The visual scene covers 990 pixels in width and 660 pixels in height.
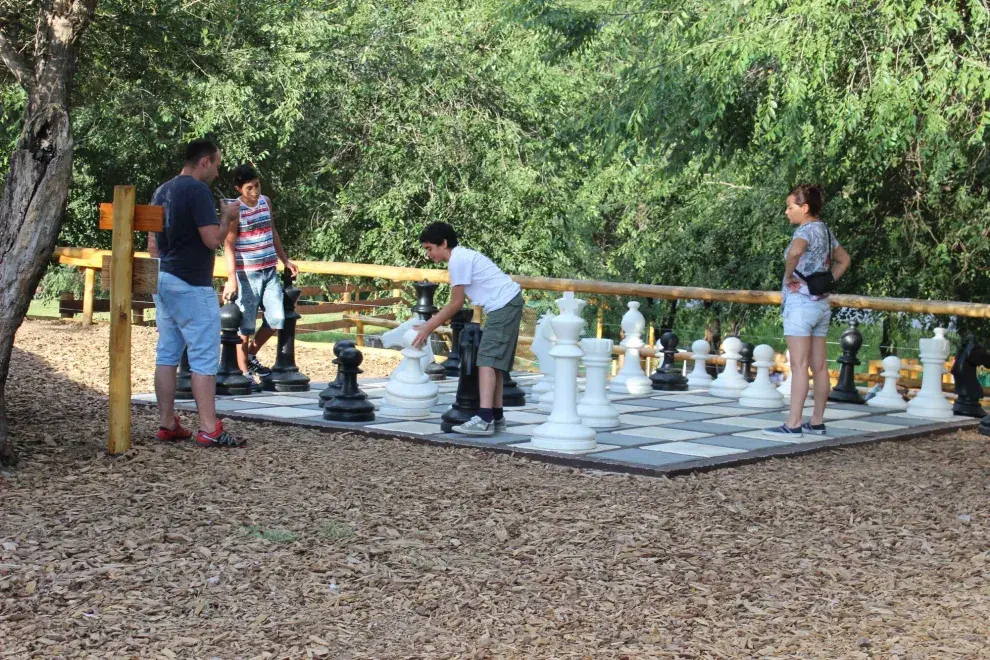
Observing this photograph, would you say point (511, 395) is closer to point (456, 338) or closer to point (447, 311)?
point (456, 338)

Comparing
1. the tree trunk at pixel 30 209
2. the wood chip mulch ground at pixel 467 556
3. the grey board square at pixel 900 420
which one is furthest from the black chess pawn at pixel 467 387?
the grey board square at pixel 900 420

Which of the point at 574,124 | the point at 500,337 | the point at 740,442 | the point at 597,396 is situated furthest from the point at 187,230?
the point at 574,124

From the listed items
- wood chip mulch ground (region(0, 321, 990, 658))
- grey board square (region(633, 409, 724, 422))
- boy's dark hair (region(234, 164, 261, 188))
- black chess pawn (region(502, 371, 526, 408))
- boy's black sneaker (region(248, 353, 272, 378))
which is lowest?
wood chip mulch ground (region(0, 321, 990, 658))

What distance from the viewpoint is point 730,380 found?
913 cm

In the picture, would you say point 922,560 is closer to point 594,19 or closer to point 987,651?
point 987,651

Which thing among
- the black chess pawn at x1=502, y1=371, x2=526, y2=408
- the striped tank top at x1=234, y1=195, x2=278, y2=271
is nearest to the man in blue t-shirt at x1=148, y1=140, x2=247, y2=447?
the striped tank top at x1=234, y1=195, x2=278, y2=271

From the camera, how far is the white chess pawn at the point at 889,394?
8.66 metres

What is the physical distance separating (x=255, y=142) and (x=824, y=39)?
9187mm

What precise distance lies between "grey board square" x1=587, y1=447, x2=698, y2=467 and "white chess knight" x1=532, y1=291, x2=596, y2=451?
124 mm

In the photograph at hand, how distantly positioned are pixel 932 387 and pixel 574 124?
5.76 metres

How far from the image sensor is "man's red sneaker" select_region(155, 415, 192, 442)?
610 cm

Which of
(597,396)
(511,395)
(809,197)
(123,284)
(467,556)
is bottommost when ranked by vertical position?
(467,556)

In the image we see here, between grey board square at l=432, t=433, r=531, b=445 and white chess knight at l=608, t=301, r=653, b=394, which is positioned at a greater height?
white chess knight at l=608, t=301, r=653, b=394

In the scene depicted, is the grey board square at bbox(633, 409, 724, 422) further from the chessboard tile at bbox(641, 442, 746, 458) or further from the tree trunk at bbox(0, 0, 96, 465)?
the tree trunk at bbox(0, 0, 96, 465)
